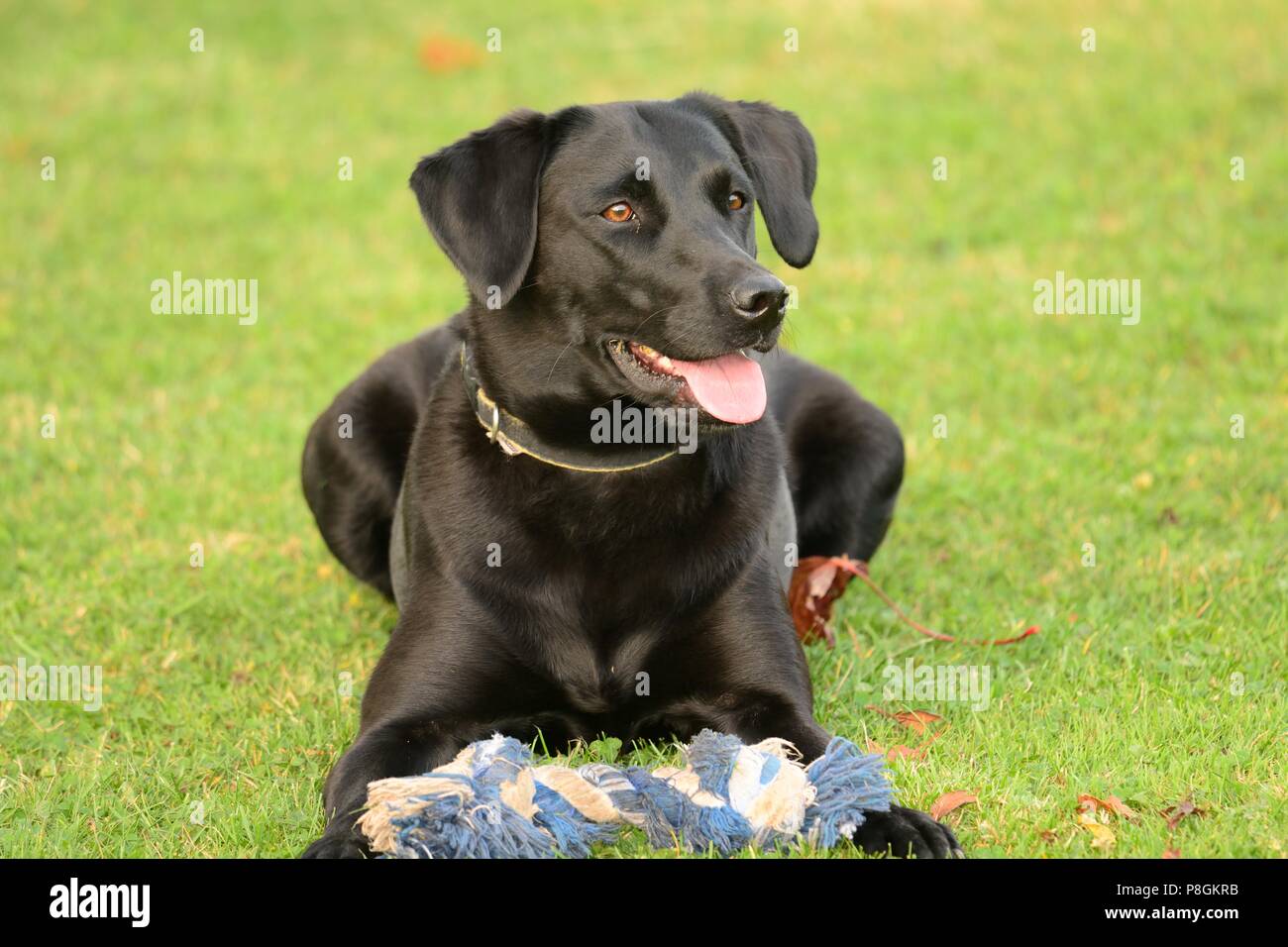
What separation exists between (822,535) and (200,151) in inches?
270

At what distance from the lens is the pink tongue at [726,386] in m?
3.62

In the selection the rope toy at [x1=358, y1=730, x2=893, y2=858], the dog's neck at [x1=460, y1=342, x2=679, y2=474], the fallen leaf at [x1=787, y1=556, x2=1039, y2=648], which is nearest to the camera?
the rope toy at [x1=358, y1=730, x2=893, y2=858]

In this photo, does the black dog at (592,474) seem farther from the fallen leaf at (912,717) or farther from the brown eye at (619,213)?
the fallen leaf at (912,717)

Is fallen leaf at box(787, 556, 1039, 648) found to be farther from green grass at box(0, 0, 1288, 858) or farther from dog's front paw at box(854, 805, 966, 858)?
dog's front paw at box(854, 805, 966, 858)

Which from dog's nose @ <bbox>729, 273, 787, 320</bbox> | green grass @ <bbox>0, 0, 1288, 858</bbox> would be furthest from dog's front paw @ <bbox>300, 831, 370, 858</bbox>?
dog's nose @ <bbox>729, 273, 787, 320</bbox>

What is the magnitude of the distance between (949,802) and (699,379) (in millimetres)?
1120

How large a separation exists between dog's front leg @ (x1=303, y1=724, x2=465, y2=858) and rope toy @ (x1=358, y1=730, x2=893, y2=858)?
0.19 feet

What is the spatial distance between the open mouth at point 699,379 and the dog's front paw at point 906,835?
97cm

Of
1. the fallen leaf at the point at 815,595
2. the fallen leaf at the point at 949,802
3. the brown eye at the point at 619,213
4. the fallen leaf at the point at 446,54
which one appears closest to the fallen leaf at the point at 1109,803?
the fallen leaf at the point at 949,802

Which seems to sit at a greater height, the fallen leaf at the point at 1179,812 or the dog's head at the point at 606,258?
the dog's head at the point at 606,258

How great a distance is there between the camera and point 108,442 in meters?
6.57

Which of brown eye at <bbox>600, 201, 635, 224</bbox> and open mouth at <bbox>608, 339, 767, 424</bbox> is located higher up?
brown eye at <bbox>600, 201, 635, 224</bbox>

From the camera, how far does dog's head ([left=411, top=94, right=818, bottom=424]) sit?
3578mm
